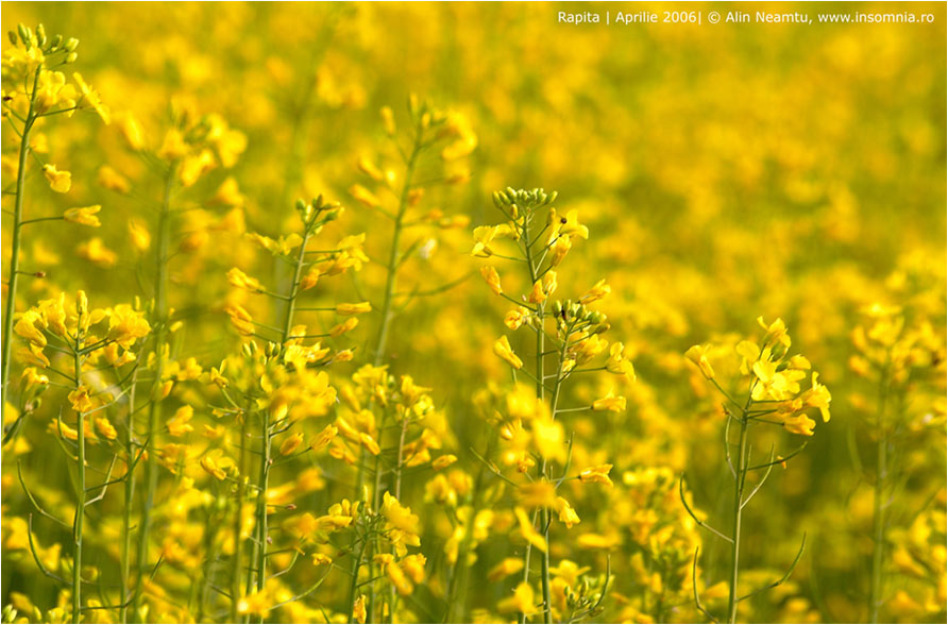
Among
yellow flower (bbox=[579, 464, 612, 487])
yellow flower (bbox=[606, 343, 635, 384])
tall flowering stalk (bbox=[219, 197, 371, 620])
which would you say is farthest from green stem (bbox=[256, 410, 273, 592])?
yellow flower (bbox=[606, 343, 635, 384])

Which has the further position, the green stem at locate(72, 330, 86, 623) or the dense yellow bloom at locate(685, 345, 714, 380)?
the dense yellow bloom at locate(685, 345, 714, 380)

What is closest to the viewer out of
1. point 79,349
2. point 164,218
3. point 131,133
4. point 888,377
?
point 79,349

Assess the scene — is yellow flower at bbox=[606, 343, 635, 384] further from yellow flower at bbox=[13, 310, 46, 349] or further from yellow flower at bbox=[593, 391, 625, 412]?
yellow flower at bbox=[13, 310, 46, 349]

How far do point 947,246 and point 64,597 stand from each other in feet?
24.7

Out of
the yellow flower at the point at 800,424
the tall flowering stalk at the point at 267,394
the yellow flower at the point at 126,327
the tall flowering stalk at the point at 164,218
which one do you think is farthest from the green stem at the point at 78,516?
the yellow flower at the point at 800,424

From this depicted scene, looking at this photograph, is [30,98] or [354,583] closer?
[354,583]

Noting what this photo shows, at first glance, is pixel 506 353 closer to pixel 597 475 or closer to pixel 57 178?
pixel 597 475

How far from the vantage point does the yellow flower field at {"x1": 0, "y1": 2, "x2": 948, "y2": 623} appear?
2.56 metres

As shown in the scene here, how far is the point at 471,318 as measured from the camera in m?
5.92

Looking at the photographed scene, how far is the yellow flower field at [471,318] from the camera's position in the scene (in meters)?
2.56

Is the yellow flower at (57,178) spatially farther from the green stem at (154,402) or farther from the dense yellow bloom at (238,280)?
the dense yellow bloom at (238,280)

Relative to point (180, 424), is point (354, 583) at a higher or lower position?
lower

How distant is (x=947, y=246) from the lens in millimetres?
7887

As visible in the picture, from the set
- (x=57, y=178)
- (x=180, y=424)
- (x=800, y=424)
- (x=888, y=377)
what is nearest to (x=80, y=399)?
(x=180, y=424)
